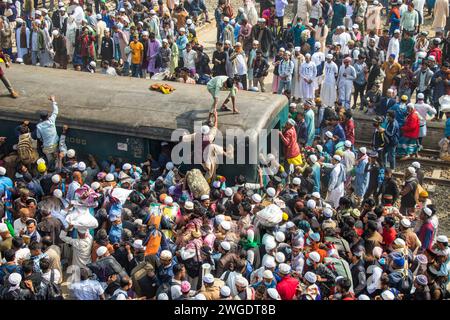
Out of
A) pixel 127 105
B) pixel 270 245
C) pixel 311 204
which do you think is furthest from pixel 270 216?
pixel 127 105

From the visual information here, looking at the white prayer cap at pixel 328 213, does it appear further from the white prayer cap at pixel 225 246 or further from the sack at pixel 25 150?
the sack at pixel 25 150

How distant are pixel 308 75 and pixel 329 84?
0.54 m

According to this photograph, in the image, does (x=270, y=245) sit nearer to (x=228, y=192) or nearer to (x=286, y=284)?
(x=286, y=284)

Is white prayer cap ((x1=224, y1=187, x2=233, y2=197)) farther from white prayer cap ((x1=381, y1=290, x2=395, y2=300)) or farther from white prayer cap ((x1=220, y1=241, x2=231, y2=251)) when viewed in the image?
white prayer cap ((x1=381, y1=290, x2=395, y2=300))

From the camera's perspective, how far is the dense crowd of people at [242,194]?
10172 mm

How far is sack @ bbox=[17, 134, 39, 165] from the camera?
1341cm

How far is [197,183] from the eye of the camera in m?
12.4

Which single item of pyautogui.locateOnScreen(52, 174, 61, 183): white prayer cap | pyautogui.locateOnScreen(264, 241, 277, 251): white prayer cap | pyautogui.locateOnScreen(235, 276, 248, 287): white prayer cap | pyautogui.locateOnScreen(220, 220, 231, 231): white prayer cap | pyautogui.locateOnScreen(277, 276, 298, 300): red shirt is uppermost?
pyautogui.locateOnScreen(52, 174, 61, 183): white prayer cap

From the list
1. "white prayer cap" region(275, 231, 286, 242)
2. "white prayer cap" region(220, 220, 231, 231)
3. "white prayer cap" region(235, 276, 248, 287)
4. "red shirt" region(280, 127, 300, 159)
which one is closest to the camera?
"white prayer cap" region(235, 276, 248, 287)

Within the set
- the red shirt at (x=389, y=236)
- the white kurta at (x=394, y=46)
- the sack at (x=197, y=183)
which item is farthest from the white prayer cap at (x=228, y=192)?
the white kurta at (x=394, y=46)

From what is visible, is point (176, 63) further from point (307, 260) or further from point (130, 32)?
point (307, 260)

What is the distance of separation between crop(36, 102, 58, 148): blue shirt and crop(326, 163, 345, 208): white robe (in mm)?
5093

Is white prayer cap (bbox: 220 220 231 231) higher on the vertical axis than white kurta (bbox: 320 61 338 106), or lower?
lower

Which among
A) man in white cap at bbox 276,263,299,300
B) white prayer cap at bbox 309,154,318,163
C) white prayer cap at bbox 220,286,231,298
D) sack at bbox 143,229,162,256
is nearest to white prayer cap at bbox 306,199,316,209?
white prayer cap at bbox 309,154,318,163
